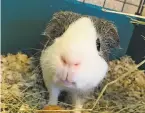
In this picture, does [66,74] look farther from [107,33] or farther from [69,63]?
[107,33]

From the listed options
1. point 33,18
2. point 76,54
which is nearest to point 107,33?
point 76,54

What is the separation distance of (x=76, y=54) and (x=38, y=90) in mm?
466

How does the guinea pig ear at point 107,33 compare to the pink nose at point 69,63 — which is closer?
the pink nose at point 69,63

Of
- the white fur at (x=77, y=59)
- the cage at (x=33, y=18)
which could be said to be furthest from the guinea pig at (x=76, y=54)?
the cage at (x=33, y=18)

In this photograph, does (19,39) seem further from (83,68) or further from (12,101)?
(83,68)

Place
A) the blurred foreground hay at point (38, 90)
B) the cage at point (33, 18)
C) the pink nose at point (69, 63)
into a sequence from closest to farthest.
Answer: the pink nose at point (69, 63)
the blurred foreground hay at point (38, 90)
the cage at point (33, 18)

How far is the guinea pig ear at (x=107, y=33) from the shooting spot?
1.69 m

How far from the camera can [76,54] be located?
138cm

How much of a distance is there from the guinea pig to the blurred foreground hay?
10cm

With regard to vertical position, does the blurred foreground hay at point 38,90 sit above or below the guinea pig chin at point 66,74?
below

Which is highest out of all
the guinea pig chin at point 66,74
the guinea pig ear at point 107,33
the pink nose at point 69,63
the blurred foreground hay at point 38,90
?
the guinea pig ear at point 107,33

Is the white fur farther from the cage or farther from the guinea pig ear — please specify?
the cage

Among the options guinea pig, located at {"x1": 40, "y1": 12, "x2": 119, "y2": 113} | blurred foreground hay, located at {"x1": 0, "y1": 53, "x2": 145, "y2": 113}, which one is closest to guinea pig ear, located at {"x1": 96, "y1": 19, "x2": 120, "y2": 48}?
guinea pig, located at {"x1": 40, "y1": 12, "x2": 119, "y2": 113}

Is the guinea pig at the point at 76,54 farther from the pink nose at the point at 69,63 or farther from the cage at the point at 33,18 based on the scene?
the cage at the point at 33,18
